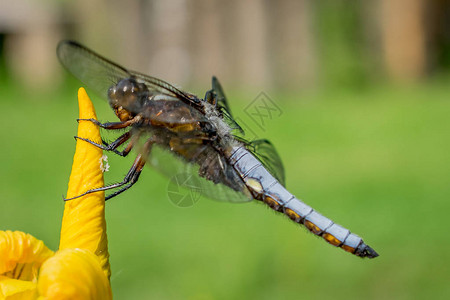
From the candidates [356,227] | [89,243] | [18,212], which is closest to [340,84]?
[356,227]

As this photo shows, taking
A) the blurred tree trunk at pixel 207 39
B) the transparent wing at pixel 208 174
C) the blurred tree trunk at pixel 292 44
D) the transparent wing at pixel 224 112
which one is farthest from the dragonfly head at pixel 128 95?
the blurred tree trunk at pixel 207 39

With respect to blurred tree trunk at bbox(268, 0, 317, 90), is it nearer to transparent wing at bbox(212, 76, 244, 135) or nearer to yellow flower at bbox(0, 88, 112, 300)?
transparent wing at bbox(212, 76, 244, 135)

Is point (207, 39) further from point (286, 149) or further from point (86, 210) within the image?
point (86, 210)

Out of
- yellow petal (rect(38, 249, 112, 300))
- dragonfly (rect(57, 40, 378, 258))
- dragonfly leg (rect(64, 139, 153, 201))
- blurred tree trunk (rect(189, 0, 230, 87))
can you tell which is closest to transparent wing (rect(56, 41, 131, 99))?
dragonfly (rect(57, 40, 378, 258))

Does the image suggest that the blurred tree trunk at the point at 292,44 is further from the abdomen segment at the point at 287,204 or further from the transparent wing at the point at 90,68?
the transparent wing at the point at 90,68

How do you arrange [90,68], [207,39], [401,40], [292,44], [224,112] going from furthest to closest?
[401,40], [207,39], [292,44], [224,112], [90,68]

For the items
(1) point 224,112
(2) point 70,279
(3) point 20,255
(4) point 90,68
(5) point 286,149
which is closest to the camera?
(2) point 70,279

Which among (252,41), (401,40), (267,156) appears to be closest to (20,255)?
(267,156)
